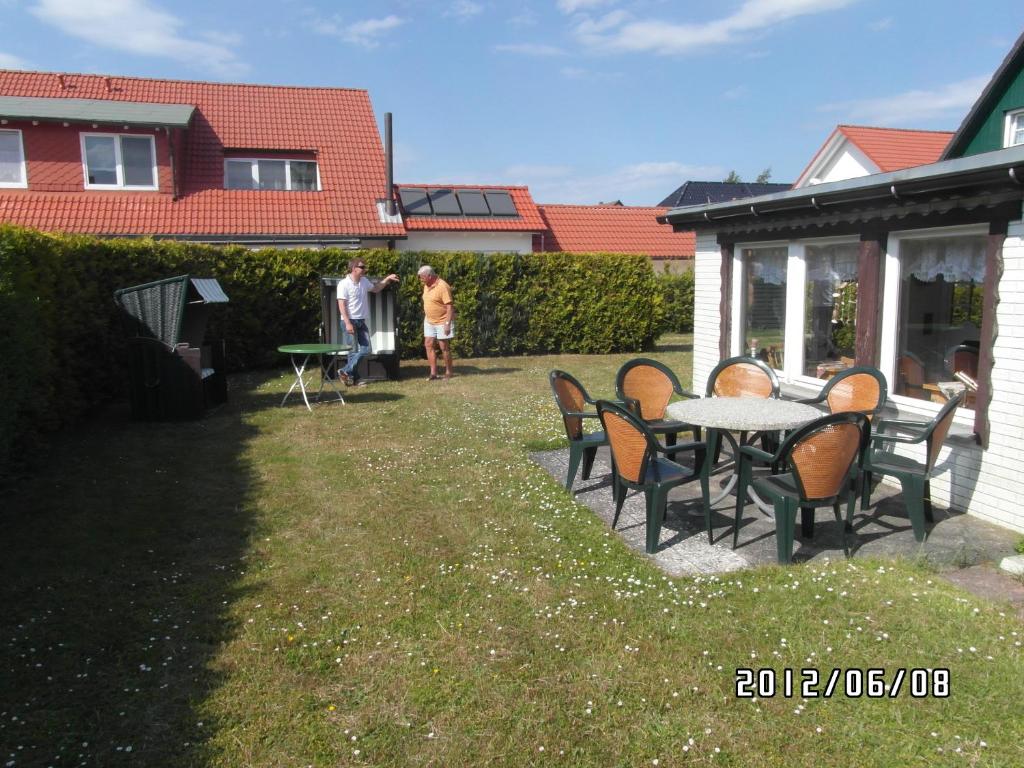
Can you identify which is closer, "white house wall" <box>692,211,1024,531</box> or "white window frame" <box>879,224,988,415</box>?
"white house wall" <box>692,211,1024,531</box>

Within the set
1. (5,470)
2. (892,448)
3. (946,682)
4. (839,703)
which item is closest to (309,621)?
(839,703)

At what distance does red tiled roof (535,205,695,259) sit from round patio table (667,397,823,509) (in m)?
18.9

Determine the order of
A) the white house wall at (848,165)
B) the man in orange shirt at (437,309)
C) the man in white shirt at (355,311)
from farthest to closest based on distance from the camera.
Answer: the white house wall at (848,165) → the man in orange shirt at (437,309) → the man in white shirt at (355,311)

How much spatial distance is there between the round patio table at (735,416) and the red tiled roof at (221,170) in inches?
557

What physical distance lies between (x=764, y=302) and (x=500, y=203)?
51.9ft

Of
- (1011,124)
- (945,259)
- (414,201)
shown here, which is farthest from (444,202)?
(945,259)

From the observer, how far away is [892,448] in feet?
19.9

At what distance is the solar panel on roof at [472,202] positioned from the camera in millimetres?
21938

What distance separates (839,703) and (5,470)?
605 cm

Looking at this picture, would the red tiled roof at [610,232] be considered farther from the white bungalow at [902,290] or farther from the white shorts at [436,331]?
the white bungalow at [902,290]

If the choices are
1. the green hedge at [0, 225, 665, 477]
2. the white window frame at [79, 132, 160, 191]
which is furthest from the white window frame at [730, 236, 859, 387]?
the white window frame at [79, 132, 160, 191]

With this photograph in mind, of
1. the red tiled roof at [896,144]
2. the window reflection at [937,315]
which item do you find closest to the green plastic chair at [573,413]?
the window reflection at [937,315]

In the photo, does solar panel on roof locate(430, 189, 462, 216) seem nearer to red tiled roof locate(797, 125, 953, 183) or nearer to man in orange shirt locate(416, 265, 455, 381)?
man in orange shirt locate(416, 265, 455, 381)
